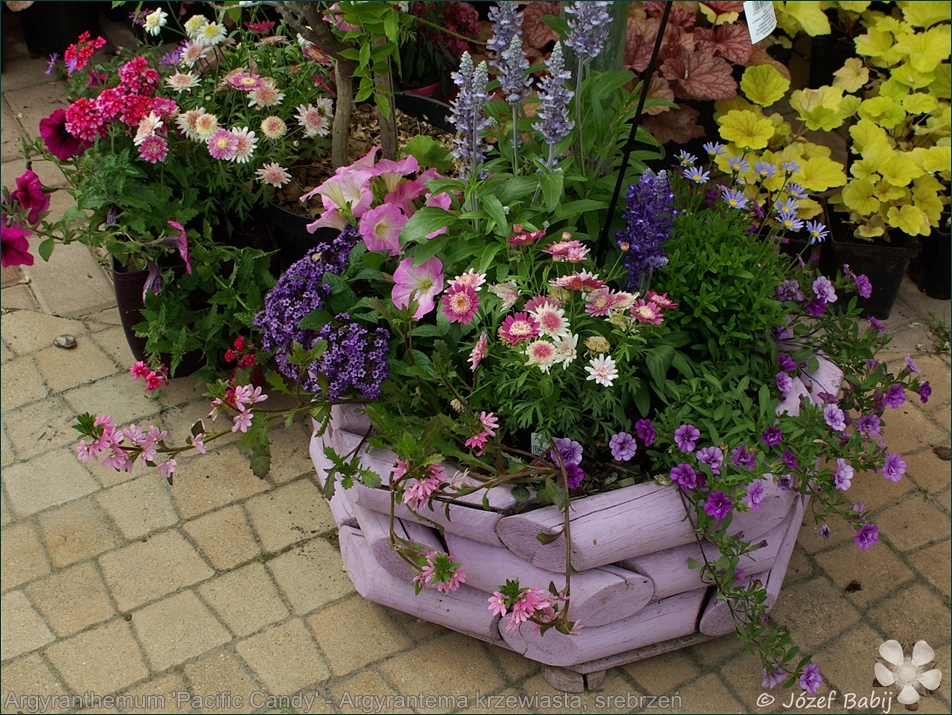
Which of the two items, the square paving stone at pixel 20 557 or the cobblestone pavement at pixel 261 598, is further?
the square paving stone at pixel 20 557

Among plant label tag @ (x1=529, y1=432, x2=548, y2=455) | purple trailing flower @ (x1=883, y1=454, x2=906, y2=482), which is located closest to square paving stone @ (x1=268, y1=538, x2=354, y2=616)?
plant label tag @ (x1=529, y1=432, x2=548, y2=455)

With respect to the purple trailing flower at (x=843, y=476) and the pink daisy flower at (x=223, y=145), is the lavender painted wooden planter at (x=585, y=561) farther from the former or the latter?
the pink daisy flower at (x=223, y=145)

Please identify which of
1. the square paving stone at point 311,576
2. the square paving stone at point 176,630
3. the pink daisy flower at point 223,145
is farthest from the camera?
the pink daisy flower at point 223,145

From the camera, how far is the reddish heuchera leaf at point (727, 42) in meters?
3.43

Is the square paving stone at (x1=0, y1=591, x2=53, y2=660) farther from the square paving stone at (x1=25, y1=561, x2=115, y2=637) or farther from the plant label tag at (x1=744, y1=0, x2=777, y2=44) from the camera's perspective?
the plant label tag at (x1=744, y1=0, x2=777, y2=44)

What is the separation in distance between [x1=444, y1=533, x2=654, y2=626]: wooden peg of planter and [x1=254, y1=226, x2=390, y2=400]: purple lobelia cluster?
445 millimetres

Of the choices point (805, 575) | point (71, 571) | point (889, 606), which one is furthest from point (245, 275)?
point (889, 606)

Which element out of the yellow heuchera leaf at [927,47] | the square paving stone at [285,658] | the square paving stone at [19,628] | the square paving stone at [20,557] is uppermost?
the yellow heuchera leaf at [927,47]

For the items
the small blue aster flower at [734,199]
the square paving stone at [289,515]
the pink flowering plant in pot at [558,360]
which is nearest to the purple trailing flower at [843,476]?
the pink flowering plant in pot at [558,360]

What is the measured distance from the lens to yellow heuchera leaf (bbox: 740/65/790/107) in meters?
3.32

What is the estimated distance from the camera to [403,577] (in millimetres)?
2408

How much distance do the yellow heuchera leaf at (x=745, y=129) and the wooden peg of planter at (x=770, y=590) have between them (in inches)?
53.5

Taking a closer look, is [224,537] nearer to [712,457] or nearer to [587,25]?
[712,457]

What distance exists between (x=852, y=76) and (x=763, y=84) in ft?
1.47
